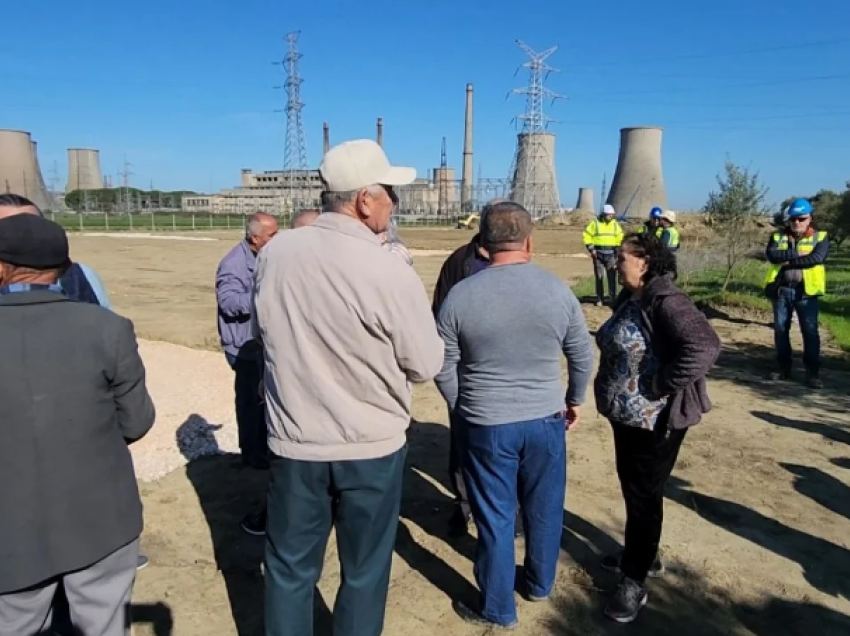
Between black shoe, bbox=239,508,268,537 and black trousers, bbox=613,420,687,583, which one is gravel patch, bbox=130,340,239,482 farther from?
black trousers, bbox=613,420,687,583

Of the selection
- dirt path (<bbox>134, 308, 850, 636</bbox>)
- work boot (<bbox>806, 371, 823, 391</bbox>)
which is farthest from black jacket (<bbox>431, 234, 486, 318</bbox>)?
work boot (<bbox>806, 371, 823, 391</bbox>)

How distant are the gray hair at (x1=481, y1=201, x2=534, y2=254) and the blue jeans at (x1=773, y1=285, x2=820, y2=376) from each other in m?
5.08

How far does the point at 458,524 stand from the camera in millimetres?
3711

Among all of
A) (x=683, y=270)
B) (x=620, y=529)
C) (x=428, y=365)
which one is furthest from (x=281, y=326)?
(x=683, y=270)

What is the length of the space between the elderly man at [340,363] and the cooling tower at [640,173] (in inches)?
1777

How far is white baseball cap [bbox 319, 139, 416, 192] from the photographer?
2098 millimetres

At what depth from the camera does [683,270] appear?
49.5 feet

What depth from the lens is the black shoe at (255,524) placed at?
12.0 ft

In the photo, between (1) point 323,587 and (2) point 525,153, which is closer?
(1) point 323,587

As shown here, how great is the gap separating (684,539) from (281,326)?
8.87ft

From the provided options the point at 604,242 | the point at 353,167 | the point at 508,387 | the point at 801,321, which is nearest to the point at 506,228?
the point at 508,387

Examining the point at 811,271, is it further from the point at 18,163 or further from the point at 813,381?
the point at 18,163

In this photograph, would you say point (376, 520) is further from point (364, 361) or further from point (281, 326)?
point (281, 326)

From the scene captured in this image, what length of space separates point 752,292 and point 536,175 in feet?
149
